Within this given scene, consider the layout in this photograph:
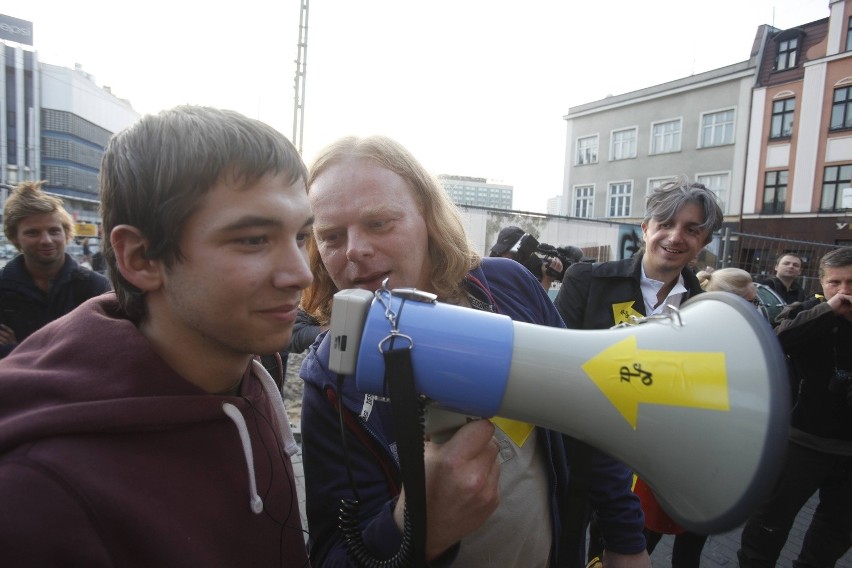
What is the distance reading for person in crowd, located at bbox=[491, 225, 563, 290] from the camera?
3721 mm

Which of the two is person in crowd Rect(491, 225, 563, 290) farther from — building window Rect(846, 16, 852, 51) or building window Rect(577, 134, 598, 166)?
building window Rect(577, 134, 598, 166)

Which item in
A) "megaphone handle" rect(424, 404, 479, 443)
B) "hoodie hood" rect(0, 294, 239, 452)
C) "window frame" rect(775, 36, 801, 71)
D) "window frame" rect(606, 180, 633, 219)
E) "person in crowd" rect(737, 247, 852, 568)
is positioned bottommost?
"person in crowd" rect(737, 247, 852, 568)

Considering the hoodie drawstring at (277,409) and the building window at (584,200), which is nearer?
the hoodie drawstring at (277,409)

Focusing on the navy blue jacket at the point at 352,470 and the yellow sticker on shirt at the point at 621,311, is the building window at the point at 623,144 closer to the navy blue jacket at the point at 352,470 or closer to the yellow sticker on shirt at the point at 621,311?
the yellow sticker on shirt at the point at 621,311

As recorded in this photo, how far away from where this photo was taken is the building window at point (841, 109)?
19.6 meters

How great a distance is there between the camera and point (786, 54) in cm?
2183

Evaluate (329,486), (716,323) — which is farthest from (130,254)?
(716,323)

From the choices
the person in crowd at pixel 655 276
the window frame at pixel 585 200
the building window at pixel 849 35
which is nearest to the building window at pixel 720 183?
the window frame at pixel 585 200

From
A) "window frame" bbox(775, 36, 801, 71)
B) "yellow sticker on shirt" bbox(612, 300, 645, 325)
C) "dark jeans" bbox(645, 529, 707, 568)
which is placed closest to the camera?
"yellow sticker on shirt" bbox(612, 300, 645, 325)

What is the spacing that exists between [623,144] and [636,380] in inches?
1172

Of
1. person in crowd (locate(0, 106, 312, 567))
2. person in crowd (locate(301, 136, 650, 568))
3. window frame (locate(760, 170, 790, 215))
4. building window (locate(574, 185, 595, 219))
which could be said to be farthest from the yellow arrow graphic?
building window (locate(574, 185, 595, 219))

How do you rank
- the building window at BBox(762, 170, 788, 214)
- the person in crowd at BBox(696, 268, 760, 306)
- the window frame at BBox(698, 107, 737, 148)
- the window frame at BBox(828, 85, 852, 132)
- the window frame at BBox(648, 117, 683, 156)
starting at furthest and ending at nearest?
the window frame at BBox(648, 117, 683, 156) → the window frame at BBox(698, 107, 737, 148) → the building window at BBox(762, 170, 788, 214) → the window frame at BBox(828, 85, 852, 132) → the person in crowd at BBox(696, 268, 760, 306)

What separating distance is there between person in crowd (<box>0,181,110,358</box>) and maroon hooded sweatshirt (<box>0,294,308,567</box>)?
8.00 ft

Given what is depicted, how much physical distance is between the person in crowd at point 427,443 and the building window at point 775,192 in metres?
25.4
